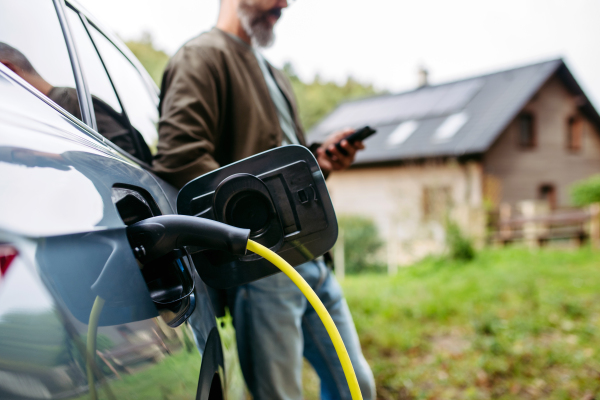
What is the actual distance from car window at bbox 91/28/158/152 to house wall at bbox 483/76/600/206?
49.4ft

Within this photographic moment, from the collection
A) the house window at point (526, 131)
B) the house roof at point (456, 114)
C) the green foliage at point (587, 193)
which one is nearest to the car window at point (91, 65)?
the house roof at point (456, 114)

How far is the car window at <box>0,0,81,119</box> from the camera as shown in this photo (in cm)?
89

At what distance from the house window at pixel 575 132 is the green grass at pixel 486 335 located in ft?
46.3

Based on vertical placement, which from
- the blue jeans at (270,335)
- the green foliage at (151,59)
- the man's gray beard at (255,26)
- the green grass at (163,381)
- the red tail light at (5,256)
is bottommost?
the blue jeans at (270,335)

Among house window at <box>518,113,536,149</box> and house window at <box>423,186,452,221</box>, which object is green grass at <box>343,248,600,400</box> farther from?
house window at <box>518,113,536,149</box>

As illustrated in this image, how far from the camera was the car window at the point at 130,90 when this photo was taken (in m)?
1.47

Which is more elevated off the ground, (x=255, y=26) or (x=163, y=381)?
(x=255, y=26)

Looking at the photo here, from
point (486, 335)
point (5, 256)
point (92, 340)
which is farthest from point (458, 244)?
point (5, 256)

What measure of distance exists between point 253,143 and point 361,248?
492 inches

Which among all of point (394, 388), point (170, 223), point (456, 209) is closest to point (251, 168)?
point (170, 223)

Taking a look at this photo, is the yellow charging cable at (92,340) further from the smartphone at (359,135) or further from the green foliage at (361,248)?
the green foliage at (361,248)

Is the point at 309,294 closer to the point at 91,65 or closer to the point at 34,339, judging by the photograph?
the point at 34,339

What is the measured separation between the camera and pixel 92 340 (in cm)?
64

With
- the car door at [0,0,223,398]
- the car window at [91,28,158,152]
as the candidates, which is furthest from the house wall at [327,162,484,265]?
the car door at [0,0,223,398]
